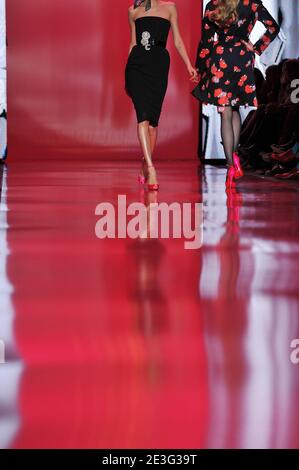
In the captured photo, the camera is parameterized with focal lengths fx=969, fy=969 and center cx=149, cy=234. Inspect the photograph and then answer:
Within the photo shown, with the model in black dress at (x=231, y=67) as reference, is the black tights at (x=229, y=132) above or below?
below

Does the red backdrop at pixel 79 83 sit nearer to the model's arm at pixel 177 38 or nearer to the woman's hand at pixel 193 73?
the model's arm at pixel 177 38

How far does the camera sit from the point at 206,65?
211 inches

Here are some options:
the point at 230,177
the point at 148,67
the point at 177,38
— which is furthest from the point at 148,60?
the point at 230,177

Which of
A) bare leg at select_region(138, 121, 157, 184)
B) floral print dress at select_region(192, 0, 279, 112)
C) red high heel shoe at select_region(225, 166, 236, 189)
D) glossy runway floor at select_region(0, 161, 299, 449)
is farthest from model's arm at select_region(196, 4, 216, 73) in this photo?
glossy runway floor at select_region(0, 161, 299, 449)

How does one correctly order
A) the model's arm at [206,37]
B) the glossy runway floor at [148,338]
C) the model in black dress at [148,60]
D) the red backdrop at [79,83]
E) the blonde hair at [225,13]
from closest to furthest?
the glossy runway floor at [148,338] < the blonde hair at [225,13] < the model's arm at [206,37] < the model in black dress at [148,60] < the red backdrop at [79,83]

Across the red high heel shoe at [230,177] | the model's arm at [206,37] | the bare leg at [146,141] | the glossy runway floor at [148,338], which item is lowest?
the glossy runway floor at [148,338]

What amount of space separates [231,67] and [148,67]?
0.50 metres

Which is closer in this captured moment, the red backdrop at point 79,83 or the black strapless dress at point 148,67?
the black strapless dress at point 148,67

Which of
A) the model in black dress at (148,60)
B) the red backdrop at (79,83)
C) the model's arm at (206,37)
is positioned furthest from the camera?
the red backdrop at (79,83)

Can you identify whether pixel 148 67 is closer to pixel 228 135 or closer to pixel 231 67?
pixel 231 67

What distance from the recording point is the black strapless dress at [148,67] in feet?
17.7

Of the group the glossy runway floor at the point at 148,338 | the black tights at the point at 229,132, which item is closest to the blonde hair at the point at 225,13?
the black tights at the point at 229,132

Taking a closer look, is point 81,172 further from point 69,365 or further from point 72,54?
point 69,365

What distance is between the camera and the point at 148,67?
5.46 metres
